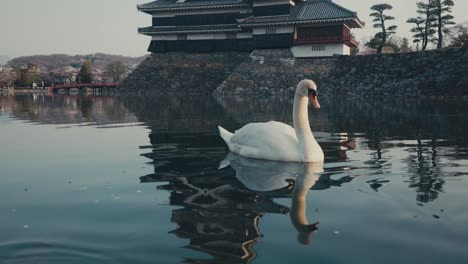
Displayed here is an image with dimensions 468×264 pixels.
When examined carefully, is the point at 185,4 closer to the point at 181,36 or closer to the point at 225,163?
the point at 181,36

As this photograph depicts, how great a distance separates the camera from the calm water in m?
3.98

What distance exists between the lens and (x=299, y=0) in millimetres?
49531

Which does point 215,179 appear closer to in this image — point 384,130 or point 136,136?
point 136,136

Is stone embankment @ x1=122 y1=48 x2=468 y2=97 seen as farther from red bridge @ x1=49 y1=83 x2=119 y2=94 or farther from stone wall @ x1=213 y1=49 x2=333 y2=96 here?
red bridge @ x1=49 y1=83 x2=119 y2=94

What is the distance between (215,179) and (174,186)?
0.75 metres

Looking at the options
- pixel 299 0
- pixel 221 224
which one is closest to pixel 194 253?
pixel 221 224

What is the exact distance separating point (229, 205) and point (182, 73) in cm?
4758

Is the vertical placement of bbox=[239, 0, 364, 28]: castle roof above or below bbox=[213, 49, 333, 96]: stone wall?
above

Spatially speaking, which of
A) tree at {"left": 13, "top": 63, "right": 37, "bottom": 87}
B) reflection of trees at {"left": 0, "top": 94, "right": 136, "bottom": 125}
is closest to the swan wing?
reflection of trees at {"left": 0, "top": 94, "right": 136, "bottom": 125}

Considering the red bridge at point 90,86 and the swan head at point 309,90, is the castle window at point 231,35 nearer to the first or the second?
the red bridge at point 90,86

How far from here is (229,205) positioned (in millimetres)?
5438

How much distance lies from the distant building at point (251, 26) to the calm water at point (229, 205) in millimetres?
35744

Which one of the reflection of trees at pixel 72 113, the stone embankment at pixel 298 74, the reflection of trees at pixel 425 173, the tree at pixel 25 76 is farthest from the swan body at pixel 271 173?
the tree at pixel 25 76

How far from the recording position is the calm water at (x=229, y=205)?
398 cm
